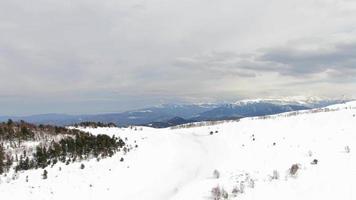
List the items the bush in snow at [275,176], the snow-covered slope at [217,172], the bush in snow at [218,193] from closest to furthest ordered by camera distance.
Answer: the bush in snow at [218,193]
the snow-covered slope at [217,172]
the bush in snow at [275,176]

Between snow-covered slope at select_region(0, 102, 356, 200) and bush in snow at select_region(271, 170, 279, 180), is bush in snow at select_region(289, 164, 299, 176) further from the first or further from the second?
bush in snow at select_region(271, 170, 279, 180)

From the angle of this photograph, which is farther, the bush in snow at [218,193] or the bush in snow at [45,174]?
the bush in snow at [45,174]

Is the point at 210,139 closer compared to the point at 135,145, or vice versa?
the point at 135,145

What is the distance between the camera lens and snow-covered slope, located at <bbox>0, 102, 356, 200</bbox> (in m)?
21.0

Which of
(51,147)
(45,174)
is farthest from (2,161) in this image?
(51,147)

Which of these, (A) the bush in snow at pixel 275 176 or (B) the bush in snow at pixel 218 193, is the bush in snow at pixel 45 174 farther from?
(A) the bush in snow at pixel 275 176

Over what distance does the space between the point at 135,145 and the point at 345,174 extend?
18343 mm

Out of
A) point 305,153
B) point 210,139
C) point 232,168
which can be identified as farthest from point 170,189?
point 210,139

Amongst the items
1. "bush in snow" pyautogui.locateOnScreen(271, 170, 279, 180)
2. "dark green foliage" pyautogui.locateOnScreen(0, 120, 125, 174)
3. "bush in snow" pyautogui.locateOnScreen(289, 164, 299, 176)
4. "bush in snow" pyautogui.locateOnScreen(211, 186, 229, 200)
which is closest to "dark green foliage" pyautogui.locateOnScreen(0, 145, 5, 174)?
"dark green foliage" pyautogui.locateOnScreen(0, 120, 125, 174)

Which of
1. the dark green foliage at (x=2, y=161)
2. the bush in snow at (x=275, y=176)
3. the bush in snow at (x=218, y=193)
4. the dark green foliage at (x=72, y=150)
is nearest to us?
the bush in snow at (x=218, y=193)

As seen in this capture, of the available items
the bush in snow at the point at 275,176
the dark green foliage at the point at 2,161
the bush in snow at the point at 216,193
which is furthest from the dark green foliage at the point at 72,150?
the bush in snow at the point at 275,176

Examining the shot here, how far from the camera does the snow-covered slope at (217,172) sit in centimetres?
2095

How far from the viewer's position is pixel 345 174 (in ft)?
70.7

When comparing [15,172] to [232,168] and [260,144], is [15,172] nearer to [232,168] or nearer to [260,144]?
[232,168]
